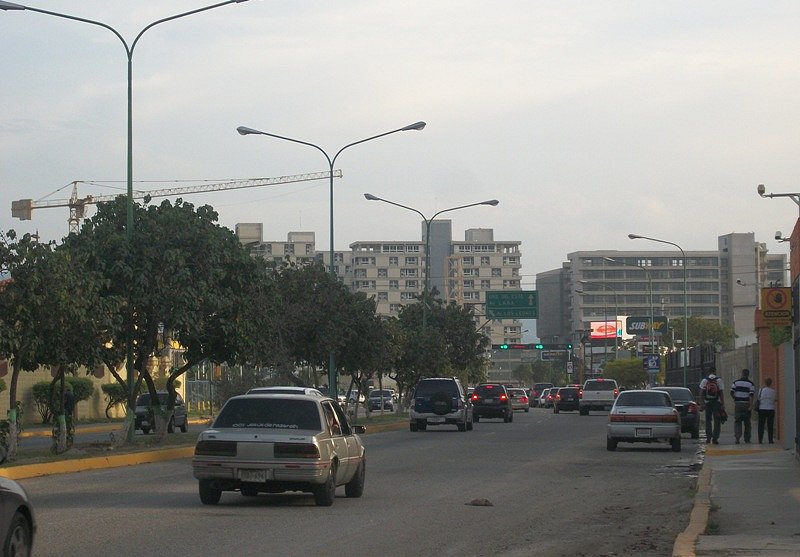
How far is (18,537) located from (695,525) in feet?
23.3

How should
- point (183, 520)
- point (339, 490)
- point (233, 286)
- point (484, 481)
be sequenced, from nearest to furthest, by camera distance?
point (183, 520) < point (339, 490) < point (484, 481) < point (233, 286)

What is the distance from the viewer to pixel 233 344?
3353 centimetres

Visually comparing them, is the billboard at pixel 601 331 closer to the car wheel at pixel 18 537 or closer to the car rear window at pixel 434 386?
the car rear window at pixel 434 386

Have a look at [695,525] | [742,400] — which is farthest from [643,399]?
[695,525]

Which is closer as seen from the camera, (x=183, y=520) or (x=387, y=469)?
(x=183, y=520)

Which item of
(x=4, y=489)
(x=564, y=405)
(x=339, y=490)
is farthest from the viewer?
(x=564, y=405)

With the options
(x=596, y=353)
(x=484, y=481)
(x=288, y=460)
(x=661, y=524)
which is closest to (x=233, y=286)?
(x=484, y=481)

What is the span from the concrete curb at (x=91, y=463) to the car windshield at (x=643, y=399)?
1035 cm

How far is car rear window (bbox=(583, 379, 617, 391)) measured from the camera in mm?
66188

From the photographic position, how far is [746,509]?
15391 mm

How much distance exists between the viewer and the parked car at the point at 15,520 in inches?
360

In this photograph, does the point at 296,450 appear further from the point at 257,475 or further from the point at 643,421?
the point at 643,421

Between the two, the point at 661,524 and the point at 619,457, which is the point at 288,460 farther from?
the point at 619,457

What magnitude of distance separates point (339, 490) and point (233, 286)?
1476 cm
